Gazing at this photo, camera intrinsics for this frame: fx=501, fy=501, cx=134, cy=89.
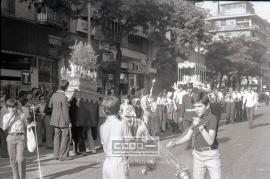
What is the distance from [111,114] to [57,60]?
23.7 m

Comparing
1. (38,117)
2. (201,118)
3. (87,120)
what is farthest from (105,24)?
(201,118)

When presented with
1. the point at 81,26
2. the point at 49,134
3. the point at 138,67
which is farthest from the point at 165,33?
the point at 49,134

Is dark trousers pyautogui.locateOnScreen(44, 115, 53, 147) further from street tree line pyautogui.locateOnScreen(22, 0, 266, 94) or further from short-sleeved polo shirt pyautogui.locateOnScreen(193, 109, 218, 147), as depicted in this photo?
street tree line pyautogui.locateOnScreen(22, 0, 266, 94)

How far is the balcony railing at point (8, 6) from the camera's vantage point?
76.4 ft

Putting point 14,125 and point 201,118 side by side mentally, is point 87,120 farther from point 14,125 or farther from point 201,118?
point 201,118

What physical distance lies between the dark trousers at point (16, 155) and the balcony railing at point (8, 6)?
1613 centimetres

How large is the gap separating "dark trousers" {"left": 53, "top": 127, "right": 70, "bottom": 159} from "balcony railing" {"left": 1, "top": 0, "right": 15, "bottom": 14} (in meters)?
13.0

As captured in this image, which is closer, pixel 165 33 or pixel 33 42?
pixel 33 42

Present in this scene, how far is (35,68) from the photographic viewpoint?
26.3 meters

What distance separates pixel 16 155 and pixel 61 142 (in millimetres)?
3549

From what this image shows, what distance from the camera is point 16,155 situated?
8148 mm

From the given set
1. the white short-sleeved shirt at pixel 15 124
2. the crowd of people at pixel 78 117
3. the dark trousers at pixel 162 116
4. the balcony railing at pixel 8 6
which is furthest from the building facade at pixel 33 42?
the white short-sleeved shirt at pixel 15 124

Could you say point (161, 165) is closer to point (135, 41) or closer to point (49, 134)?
point (49, 134)

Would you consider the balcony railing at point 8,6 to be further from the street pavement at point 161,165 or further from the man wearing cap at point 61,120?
the man wearing cap at point 61,120
